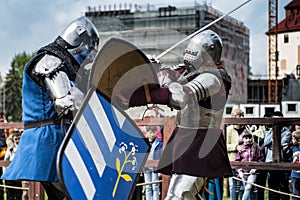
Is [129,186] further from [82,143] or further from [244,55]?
[244,55]

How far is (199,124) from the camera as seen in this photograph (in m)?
4.44

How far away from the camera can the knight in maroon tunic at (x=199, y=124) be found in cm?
434

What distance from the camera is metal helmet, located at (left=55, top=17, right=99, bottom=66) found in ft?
14.4

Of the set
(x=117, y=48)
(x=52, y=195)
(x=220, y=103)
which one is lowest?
(x=52, y=195)

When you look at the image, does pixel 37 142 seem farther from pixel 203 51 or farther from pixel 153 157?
pixel 153 157

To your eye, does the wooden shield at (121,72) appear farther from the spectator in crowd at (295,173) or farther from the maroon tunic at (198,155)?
the spectator in crowd at (295,173)

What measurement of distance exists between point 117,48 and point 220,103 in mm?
972

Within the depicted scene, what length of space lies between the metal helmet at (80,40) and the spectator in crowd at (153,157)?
253 centimetres

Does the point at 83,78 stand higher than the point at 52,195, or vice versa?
the point at 83,78

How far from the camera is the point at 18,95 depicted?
55719mm

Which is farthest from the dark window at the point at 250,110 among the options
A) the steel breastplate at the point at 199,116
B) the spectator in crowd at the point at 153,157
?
the steel breastplate at the point at 199,116

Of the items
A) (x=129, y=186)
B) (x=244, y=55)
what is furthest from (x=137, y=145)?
(x=244, y=55)

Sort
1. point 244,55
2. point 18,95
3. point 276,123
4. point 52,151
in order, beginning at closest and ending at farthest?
point 52,151 < point 276,123 < point 244,55 < point 18,95

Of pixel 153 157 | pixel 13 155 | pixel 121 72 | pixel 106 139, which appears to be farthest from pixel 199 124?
pixel 13 155
